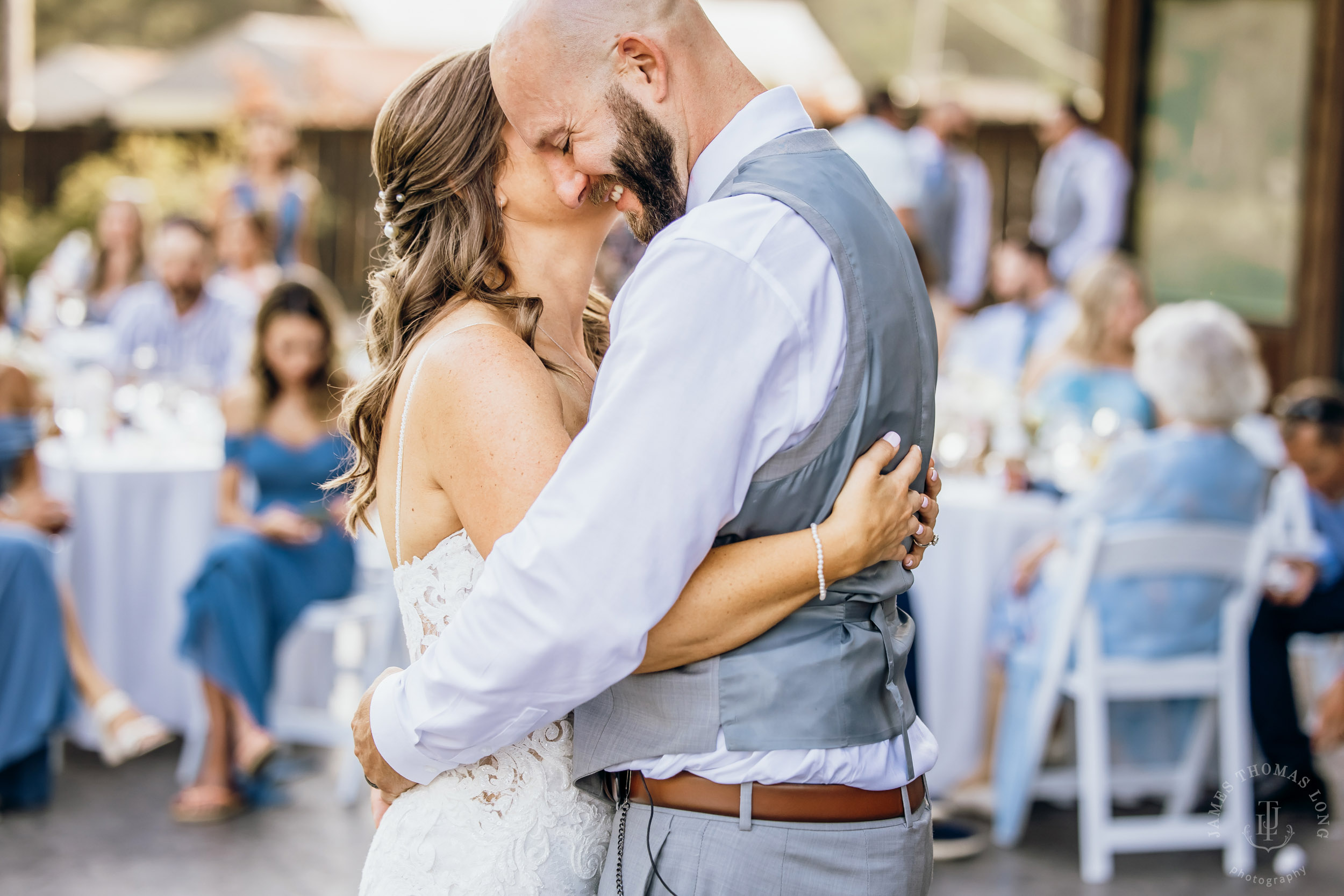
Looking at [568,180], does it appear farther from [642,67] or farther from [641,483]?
[641,483]

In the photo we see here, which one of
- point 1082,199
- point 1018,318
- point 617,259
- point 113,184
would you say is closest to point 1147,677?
point 1018,318

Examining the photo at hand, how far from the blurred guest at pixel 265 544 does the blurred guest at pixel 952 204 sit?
17.9ft

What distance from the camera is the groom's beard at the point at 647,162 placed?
140 centimetres

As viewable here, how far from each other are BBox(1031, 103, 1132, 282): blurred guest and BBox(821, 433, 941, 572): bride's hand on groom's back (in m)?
7.77

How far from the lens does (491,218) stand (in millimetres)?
1731

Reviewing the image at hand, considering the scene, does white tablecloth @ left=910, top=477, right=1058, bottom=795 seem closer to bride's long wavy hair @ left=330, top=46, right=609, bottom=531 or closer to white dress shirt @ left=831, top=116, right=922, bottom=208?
bride's long wavy hair @ left=330, top=46, right=609, bottom=531

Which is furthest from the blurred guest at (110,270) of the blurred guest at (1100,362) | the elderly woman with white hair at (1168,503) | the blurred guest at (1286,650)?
the blurred guest at (1286,650)


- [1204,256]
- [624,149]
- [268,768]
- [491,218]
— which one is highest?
[624,149]

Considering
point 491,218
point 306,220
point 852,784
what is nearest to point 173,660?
point 491,218

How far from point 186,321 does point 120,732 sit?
2.38m

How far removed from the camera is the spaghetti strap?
5.22 feet

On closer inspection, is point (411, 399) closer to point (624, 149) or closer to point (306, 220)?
point (624, 149)

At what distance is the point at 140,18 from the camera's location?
25.2 m

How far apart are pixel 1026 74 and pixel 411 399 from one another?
2029 centimetres
